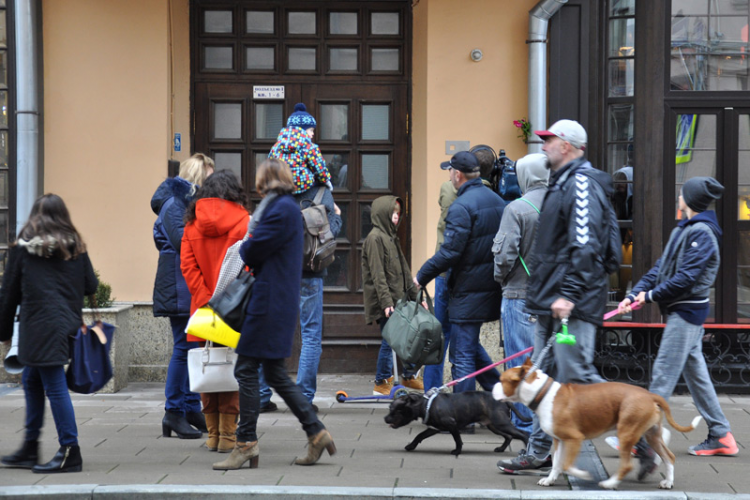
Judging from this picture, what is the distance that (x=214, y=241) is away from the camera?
598 cm

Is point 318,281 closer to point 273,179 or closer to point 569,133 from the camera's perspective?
point 273,179

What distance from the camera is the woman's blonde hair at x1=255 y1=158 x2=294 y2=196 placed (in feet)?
18.1

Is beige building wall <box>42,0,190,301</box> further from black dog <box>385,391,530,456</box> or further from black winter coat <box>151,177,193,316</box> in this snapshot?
black dog <box>385,391,530,456</box>

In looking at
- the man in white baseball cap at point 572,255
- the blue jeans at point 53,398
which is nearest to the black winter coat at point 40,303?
the blue jeans at point 53,398

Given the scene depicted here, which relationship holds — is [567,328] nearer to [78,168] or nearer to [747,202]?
[747,202]

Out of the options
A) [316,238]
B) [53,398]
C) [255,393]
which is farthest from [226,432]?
[316,238]

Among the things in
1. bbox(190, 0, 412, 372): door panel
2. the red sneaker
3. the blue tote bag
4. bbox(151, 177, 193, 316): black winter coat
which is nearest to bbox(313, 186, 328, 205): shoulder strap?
bbox(151, 177, 193, 316): black winter coat

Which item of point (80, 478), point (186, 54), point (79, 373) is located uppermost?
point (186, 54)

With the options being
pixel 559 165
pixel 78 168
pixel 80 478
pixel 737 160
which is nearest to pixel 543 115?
pixel 737 160

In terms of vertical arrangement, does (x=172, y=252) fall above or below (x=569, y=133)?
below

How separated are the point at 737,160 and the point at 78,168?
609 centimetres

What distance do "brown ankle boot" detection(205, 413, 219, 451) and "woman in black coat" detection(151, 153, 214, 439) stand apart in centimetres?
37

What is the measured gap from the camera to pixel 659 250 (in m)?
8.30

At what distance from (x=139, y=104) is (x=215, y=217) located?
3308 mm
